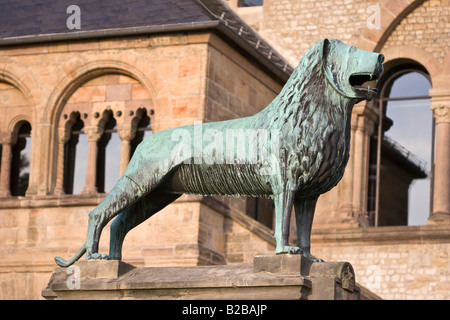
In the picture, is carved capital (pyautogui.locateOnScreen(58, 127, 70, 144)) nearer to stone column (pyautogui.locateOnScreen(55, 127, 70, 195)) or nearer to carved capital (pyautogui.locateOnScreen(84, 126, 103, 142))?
stone column (pyautogui.locateOnScreen(55, 127, 70, 195))

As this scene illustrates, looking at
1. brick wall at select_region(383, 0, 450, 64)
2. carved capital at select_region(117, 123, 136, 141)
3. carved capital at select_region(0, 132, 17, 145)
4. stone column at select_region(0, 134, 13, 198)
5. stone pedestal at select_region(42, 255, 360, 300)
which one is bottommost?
stone pedestal at select_region(42, 255, 360, 300)

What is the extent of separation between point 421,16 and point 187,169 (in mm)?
16638

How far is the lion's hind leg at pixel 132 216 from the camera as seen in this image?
12008mm

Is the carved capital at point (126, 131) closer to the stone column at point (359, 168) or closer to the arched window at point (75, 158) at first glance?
the arched window at point (75, 158)

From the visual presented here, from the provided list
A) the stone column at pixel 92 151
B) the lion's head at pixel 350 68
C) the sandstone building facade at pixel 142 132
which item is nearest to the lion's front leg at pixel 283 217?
the lion's head at pixel 350 68

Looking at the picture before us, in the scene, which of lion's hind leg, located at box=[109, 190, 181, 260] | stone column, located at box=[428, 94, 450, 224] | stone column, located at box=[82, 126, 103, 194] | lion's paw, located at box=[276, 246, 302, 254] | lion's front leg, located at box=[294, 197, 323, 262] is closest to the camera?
lion's paw, located at box=[276, 246, 302, 254]

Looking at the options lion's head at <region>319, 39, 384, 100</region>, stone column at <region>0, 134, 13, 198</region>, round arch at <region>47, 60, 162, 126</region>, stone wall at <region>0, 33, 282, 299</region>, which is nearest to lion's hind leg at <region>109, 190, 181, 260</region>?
Answer: lion's head at <region>319, 39, 384, 100</region>

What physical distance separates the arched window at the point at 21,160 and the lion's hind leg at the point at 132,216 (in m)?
12.3

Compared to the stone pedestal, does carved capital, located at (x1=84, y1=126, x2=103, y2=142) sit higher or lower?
higher

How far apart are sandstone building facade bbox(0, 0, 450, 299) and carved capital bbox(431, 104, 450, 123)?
0.9 inches

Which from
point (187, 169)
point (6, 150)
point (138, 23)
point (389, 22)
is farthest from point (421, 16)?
point (187, 169)

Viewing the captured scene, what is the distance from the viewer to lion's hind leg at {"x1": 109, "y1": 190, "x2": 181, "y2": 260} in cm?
1201
